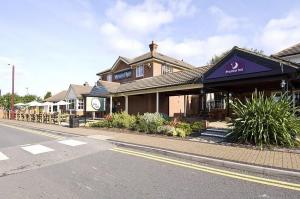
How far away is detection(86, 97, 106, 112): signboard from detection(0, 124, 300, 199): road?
16.4 meters

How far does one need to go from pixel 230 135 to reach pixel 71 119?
13319 millimetres

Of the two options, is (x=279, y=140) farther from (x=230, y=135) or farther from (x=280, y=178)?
(x=280, y=178)

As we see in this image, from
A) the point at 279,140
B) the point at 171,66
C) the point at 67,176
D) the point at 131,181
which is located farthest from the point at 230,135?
the point at 171,66

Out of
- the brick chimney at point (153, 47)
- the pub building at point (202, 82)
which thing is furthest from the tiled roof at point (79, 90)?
the brick chimney at point (153, 47)

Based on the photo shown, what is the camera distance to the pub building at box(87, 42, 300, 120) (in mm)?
12477

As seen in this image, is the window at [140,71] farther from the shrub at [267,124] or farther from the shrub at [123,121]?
the shrub at [267,124]

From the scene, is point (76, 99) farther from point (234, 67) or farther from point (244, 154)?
point (244, 154)

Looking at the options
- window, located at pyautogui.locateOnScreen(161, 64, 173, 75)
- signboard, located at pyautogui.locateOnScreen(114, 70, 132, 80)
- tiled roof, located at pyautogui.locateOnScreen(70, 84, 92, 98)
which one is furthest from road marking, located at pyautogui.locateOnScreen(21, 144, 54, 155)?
tiled roof, located at pyautogui.locateOnScreen(70, 84, 92, 98)

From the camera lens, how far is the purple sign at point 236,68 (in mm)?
12633

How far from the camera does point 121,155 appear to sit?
9.58 metres

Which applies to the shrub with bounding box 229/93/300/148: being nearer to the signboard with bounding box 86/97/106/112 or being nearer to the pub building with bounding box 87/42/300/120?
the pub building with bounding box 87/42/300/120

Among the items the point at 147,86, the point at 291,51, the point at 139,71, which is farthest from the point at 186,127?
the point at 139,71

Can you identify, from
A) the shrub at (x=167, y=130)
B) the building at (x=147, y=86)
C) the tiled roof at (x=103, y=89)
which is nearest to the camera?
the shrub at (x=167, y=130)

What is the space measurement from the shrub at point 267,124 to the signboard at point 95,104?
17643mm
